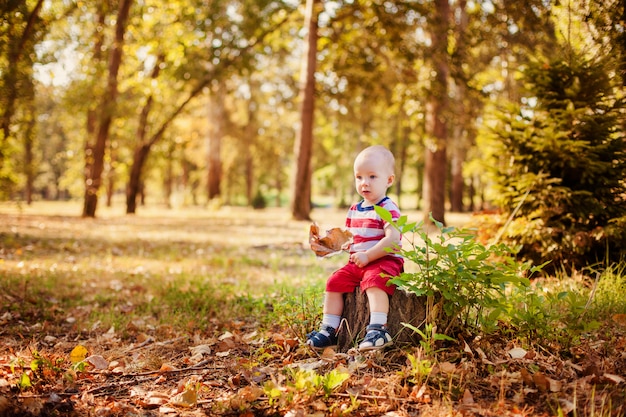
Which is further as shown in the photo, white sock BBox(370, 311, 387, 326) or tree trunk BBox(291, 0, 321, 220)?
tree trunk BBox(291, 0, 321, 220)

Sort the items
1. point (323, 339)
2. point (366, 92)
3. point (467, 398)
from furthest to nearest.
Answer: point (366, 92) < point (323, 339) < point (467, 398)

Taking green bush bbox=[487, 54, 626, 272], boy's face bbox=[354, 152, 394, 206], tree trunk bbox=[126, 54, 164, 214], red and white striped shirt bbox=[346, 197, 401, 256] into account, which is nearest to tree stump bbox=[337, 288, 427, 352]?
red and white striped shirt bbox=[346, 197, 401, 256]

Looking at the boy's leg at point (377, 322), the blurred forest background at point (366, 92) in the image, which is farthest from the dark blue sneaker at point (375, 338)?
the blurred forest background at point (366, 92)

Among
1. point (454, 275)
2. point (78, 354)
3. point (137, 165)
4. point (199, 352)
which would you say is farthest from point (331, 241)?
point (137, 165)

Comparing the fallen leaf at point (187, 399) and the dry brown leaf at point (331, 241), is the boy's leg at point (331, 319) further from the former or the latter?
the fallen leaf at point (187, 399)

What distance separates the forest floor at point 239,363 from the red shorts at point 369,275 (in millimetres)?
435

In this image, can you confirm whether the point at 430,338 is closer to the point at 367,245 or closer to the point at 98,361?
the point at 367,245

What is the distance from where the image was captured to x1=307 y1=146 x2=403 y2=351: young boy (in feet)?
10.5

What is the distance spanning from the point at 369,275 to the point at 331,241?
44 centimetres

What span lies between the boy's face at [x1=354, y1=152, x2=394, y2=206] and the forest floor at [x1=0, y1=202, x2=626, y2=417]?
109 cm

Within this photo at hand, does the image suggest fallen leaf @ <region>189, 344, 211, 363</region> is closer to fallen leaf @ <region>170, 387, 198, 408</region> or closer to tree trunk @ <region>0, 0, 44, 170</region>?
fallen leaf @ <region>170, 387, 198, 408</region>

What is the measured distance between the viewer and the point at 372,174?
10.9 ft

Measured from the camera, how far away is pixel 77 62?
16906mm

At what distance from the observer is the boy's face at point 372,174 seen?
3.31m
